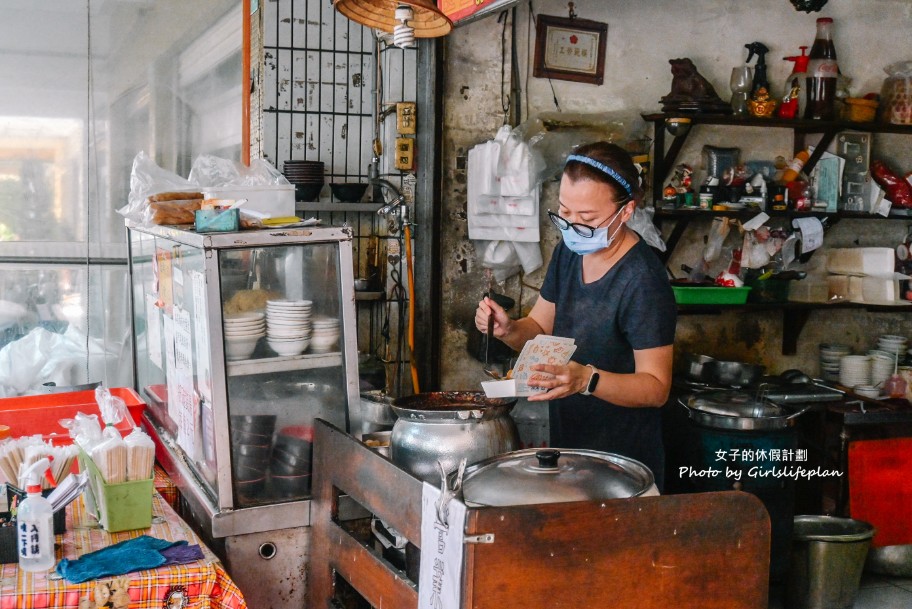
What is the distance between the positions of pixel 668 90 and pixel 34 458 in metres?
3.94

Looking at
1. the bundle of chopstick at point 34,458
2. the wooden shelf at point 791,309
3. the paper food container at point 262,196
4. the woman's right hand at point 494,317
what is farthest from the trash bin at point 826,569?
the bundle of chopstick at point 34,458

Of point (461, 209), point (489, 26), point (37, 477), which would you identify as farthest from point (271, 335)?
point (489, 26)

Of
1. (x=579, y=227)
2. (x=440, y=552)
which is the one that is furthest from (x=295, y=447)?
(x=579, y=227)

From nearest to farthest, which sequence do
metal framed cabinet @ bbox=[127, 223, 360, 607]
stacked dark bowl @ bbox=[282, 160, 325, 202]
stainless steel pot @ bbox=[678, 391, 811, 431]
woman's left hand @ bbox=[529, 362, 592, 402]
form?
woman's left hand @ bbox=[529, 362, 592, 402] → metal framed cabinet @ bbox=[127, 223, 360, 607] → stainless steel pot @ bbox=[678, 391, 811, 431] → stacked dark bowl @ bbox=[282, 160, 325, 202]

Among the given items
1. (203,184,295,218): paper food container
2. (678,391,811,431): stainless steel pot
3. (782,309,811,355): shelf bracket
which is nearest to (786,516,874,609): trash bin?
(678,391,811,431): stainless steel pot

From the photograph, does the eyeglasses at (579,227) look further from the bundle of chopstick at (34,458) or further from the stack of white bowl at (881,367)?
the stack of white bowl at (881,367)

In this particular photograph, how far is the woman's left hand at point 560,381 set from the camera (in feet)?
7.61

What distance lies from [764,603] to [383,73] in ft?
11.7

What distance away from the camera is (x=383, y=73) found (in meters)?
4.79

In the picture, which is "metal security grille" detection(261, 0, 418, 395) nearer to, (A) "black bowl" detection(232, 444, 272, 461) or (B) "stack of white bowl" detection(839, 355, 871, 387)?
(A) "black bowl" detection(232, 444, 272, 461)

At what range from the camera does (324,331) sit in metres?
2.57

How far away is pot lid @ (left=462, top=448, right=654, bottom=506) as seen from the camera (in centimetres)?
188

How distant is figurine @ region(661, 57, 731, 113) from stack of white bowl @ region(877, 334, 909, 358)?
1833 mm

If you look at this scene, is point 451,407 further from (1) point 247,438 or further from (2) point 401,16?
(2) point 401,16
